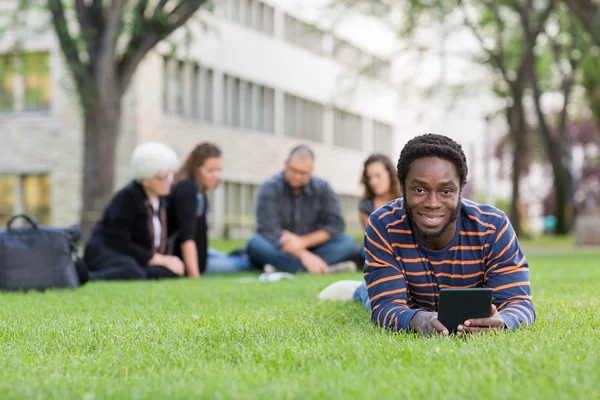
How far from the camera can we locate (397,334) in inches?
190

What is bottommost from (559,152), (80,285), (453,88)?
(80,285)

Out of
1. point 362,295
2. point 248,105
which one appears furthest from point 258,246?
point 248,105

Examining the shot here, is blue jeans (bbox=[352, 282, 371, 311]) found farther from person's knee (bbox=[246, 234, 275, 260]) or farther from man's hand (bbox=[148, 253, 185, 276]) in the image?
person's knee (bbox=[246, 234, 275, 260])

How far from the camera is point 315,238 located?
12.2 metres

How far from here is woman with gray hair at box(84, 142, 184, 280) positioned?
10297 millimetres

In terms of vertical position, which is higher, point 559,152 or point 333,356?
point 559,152

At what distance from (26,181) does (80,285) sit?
2202 centimetres

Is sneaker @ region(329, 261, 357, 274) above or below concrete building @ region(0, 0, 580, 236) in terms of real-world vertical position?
below

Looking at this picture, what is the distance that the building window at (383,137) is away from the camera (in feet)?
170

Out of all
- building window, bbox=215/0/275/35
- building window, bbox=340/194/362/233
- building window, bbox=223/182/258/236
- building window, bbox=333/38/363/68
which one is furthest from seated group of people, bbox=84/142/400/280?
building window, bbox=340/194/362/233

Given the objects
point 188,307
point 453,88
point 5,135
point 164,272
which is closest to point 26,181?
point 5,135

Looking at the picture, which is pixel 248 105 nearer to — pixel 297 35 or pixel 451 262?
pixel 297 35

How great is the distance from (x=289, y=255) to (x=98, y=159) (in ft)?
22.6

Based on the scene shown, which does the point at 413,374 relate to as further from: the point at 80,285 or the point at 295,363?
the point at 80,285
